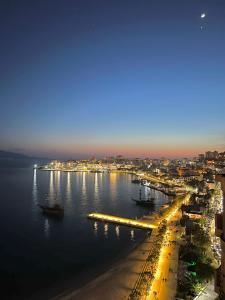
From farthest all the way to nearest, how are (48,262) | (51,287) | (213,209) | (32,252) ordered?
(213,209), (32,252), (48,262), (51,287)

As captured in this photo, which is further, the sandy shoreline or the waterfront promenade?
the sandy shoreline

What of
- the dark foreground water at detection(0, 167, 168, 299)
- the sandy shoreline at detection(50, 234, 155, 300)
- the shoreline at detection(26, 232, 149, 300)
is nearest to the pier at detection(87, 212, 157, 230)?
the dark foreground water at detection(0, 167, 168, 299)

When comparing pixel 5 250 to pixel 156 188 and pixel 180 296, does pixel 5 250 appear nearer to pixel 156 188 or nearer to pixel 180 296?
pixel 180 296

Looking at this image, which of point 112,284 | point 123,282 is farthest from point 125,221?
point 112,284

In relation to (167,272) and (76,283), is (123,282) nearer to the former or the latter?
(167,272)

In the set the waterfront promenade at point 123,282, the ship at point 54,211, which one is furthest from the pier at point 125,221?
the waterfront promenade at point 123,282

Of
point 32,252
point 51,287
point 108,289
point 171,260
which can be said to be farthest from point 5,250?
point 171,260

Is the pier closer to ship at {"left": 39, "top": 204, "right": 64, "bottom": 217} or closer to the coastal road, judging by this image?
ship at {"left": 39, "top": 204, "right": 64, "bottom": 217}

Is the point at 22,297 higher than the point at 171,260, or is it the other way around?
the point at 171,260
